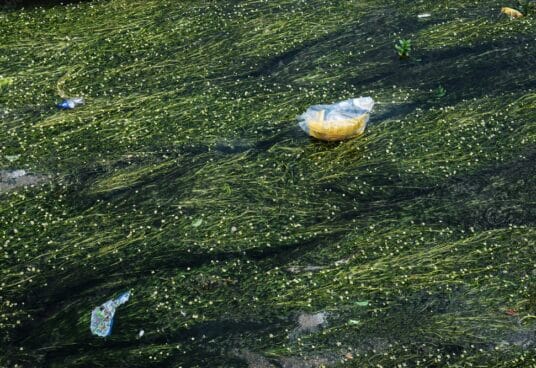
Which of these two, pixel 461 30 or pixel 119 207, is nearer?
pixel 119 207

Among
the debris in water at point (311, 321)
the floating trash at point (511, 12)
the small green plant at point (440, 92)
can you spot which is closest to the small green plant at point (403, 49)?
the small green plant at point (440, 92)

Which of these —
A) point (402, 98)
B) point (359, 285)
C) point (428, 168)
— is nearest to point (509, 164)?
point (428, 168)

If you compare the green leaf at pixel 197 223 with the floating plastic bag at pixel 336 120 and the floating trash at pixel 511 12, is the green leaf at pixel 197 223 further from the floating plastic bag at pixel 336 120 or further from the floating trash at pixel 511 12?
the floating trash at pixel 511 12

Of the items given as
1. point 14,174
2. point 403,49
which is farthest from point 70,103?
→ point 403,49

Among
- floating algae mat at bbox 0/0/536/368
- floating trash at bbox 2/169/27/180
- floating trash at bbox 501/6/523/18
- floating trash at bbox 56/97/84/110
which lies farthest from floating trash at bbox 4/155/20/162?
floating trash at bbox 501/6/523/18

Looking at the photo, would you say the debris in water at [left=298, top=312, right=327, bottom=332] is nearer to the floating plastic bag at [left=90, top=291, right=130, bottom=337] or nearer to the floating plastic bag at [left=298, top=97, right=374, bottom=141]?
the floating plastic bag at [left=90, top=291, right=130, bottom=337]

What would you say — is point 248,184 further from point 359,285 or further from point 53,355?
point 53,355
